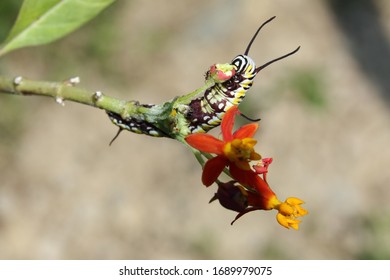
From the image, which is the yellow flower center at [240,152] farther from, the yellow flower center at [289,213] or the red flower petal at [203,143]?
the yellow flower center at [289,213]

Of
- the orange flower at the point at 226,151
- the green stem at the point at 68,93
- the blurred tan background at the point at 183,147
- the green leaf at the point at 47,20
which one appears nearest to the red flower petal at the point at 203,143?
the orange flower at the point at 226,151

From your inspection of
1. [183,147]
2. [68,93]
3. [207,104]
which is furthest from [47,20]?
[183,147]

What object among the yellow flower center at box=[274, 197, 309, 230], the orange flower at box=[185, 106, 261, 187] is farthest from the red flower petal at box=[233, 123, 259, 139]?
the yellow flower center at box=[274, 197, 309, 230]

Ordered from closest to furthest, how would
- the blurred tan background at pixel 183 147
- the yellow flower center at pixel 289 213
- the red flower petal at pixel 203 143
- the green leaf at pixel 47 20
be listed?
the red flower petal at pixel 203 143 < the yellow flower center at pixel 289 213 < the green leaf at pixel 47 20 < the blurred tan background at pixel 183 147

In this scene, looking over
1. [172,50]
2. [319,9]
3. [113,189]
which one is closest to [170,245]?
[113,189]

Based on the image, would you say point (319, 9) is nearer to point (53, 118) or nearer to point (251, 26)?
point (251, 26)

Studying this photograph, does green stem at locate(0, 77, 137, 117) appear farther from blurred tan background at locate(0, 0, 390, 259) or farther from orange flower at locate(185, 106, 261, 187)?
blurred tan background at locate(0, 0, 390, 259)
